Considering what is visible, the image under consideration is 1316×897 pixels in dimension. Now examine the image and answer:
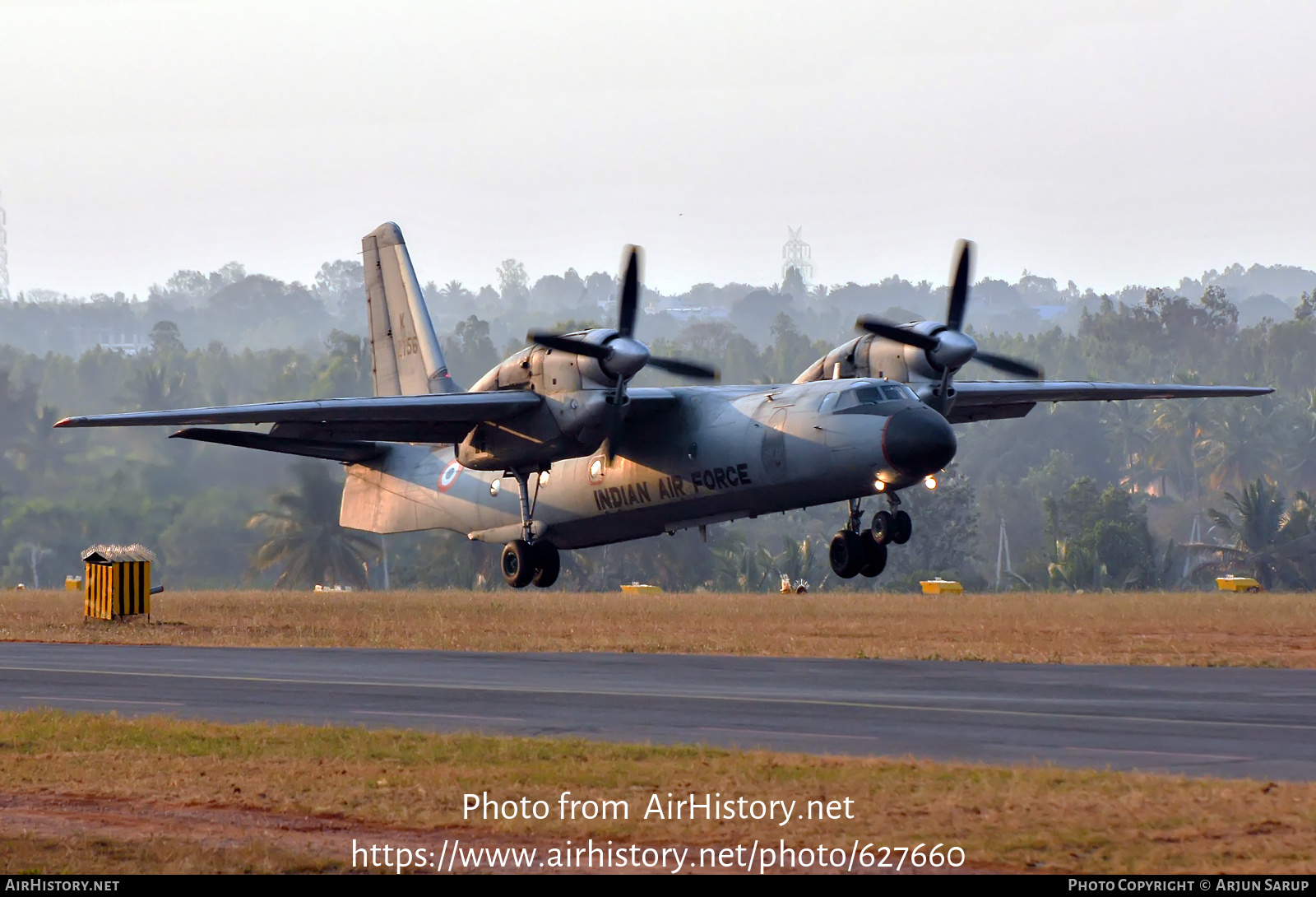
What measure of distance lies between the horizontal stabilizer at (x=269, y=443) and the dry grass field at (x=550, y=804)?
19.9m

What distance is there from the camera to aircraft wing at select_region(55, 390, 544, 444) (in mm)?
34281

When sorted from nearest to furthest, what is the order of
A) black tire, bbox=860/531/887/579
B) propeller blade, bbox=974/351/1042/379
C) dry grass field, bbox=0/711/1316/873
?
dry grass field, bbox=0/711/1316/873
black tire, bbox=860/531/887/579
propeller blade, bbox=974/351/1042/379

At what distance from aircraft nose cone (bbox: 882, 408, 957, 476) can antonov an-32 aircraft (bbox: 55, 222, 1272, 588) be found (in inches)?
1.3

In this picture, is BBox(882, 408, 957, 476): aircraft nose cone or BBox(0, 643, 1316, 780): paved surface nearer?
BBox(0, 643, 1316, 780): paved surface

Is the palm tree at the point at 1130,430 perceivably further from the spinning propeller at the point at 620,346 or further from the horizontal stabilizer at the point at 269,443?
the spinning propeller at the point at 620,346

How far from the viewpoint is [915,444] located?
102ft

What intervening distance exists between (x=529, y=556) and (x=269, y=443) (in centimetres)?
675

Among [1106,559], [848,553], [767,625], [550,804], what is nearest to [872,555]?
[848,553]

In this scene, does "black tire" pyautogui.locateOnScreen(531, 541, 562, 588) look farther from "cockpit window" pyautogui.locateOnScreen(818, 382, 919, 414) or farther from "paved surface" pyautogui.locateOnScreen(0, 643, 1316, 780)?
"cockpit window" pyautogui.locateOnScreen(818, 382, 919, 414)

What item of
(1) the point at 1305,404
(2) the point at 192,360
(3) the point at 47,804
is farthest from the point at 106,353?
(3) the point at 47,804

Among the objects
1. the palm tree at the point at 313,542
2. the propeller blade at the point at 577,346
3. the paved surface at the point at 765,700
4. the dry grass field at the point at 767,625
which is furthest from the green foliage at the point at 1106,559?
the paved surface at the point at 765,700

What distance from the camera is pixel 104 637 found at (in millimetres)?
36688

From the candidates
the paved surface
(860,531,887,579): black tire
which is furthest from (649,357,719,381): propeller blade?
the paved surface

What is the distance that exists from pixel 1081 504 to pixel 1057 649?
57891 mm
